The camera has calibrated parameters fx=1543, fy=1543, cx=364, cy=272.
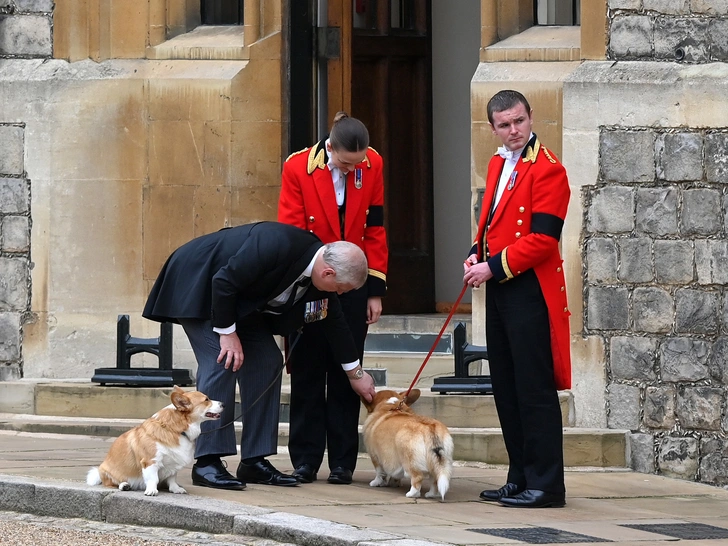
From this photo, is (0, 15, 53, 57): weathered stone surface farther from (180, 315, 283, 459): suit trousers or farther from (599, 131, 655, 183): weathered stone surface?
(599, 131, 655, 183): weathered stone surface

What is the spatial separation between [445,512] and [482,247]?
1.22m

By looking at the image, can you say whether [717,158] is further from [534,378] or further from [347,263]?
[347,263]

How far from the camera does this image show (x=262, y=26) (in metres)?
9.70

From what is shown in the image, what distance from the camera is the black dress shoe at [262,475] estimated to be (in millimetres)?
7047

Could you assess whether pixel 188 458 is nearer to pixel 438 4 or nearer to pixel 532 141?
pixel 532 141

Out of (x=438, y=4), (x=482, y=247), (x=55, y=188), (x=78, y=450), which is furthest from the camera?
(x=438, y=4)

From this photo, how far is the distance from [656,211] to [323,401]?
229cm

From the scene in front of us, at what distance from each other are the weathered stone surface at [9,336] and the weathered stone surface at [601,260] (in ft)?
12.0

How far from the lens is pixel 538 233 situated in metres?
6.66

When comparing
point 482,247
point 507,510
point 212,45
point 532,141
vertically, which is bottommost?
point 507,510

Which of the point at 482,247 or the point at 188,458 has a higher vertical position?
the point at 482,247

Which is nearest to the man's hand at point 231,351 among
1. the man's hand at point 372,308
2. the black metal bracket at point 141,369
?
the man's hand at point 372,308

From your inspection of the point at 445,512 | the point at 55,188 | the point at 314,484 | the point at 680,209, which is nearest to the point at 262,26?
the point at 55,188

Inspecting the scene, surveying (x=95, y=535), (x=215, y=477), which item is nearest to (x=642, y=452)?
(x=215, y=477)
